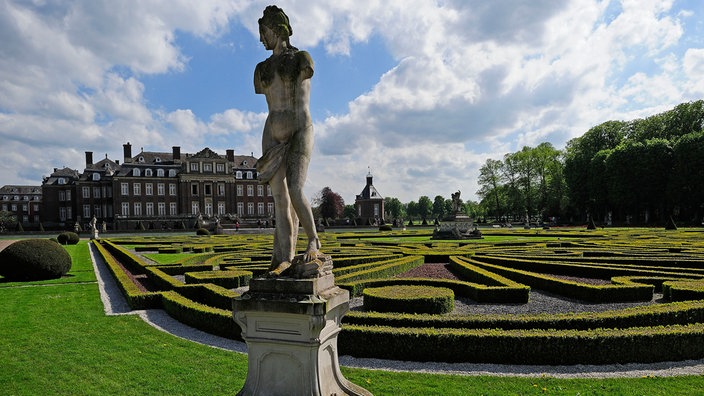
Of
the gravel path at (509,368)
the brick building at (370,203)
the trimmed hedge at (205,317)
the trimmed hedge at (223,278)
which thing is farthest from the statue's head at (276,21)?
the brick building at (370,203)

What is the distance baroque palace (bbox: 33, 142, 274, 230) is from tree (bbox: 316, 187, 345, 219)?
14732 millimetres

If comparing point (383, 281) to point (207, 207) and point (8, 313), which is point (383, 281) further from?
point (207, 207)

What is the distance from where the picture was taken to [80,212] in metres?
67.4

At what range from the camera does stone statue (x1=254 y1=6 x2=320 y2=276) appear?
15.7 ft

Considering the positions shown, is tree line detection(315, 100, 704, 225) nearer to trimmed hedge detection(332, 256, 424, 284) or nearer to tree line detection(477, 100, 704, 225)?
tree line detection(477, 100, 704, 225)

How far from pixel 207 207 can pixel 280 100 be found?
6902 cm

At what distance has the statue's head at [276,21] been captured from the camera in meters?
4.95

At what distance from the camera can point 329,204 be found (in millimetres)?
87312

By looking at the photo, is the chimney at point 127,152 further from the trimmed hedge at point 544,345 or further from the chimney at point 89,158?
the trimmed hedge at point 544,345

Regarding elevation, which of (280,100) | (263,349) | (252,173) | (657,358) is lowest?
(657,358)

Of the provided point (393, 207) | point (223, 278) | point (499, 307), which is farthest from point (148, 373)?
point (393, 207)

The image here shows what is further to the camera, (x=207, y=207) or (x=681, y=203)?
(x=207, y=207)

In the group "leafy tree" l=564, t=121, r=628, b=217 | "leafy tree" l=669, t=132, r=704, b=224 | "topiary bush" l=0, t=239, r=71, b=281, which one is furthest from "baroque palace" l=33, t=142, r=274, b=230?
"leafy tree" l=669, t=132, r=704, b=224

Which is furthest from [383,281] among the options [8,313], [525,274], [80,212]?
[80,212]
